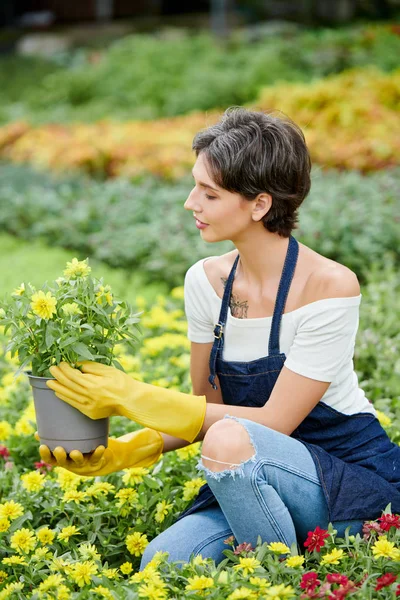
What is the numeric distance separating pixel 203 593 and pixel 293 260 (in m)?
0.88

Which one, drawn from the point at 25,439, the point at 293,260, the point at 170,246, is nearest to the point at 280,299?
the point at 293,260

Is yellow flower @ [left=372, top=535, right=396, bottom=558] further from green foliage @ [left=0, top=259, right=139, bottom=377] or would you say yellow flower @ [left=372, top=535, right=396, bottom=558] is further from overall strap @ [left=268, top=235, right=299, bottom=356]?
green foliage @ [left=0, top=259, right=139, bottom=377]

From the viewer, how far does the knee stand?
1.92m

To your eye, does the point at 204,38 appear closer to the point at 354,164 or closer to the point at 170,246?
the point at 354,164

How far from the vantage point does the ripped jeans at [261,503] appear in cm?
192

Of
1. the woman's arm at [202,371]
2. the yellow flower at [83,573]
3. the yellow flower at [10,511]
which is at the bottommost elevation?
the yellow flower at [10,511]

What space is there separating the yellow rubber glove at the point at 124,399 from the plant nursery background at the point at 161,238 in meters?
0.33

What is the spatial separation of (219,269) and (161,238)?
109 inches

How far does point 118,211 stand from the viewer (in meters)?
5.73

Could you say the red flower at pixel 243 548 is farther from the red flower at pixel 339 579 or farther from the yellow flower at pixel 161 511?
the yellow flower at pixel 161 511

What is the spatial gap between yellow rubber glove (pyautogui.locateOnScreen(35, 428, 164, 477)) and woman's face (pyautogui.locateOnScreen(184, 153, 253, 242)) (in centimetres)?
59

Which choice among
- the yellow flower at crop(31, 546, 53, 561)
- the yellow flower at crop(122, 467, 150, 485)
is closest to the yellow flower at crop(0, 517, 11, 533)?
the yellow flower at crop(31, 546, 53, 561)

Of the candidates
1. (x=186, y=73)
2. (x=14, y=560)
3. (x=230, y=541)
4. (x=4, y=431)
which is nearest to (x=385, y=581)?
(x=230, y=541)

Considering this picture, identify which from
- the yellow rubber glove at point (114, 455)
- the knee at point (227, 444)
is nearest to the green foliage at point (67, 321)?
the yellow rubber glove at point (114, 455)
